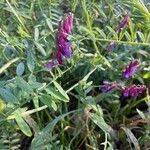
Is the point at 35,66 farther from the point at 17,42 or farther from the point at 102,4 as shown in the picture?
the point at 102,4

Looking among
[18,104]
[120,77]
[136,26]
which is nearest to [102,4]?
[136,26]

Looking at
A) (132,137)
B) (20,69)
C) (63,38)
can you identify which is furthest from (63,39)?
(132,137)

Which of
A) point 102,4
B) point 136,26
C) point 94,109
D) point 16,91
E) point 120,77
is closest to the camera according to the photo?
point 16,91

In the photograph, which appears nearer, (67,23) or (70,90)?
(67,23)

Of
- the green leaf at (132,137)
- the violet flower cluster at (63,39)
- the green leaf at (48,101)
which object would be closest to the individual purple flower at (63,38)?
the violet flower cluster at (63,39)

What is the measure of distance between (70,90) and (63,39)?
0.17 metres

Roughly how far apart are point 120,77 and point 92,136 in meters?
0.21

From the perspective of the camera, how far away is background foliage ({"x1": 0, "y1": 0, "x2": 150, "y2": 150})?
106cm

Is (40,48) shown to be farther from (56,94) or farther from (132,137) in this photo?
(132,137)

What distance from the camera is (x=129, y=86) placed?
3.84ft

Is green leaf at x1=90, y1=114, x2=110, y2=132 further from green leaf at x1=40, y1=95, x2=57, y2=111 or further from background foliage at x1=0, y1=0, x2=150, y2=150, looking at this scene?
green leaf at x1=40, y1=95, x2=57, y2=111

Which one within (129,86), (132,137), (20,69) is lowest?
(132,137)

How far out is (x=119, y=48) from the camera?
4.57 ft

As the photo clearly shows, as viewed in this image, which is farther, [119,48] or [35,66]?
[119,48]
